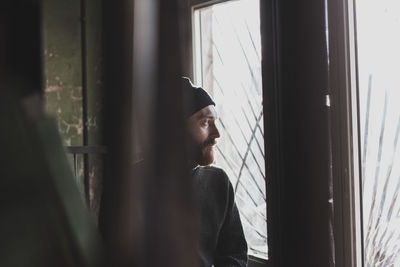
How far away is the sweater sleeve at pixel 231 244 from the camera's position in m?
1.45

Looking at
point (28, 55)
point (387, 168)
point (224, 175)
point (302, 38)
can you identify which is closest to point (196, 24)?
point (224, 175)

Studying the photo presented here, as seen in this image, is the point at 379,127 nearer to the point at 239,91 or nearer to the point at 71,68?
the point at 239,91

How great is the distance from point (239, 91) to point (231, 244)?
806 millimetres

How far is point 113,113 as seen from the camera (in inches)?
8.4

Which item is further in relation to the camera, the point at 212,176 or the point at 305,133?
the point at 212,176

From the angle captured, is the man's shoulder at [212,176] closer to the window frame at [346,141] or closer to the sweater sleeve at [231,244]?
the sweater sleeve at [231,244]

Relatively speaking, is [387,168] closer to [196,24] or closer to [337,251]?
[337,251]

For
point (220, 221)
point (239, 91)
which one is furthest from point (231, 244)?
point (239, 91)

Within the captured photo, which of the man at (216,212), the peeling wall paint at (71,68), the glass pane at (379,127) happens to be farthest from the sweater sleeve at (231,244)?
the peeling wall paint at (71,68)

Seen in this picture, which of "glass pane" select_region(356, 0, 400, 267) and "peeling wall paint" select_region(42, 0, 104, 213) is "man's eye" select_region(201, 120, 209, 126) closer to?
"glass pane" select_region(356, 0, 400, 267)

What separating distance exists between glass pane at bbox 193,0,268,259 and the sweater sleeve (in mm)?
455

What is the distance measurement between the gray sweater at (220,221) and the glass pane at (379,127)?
1.48 ft

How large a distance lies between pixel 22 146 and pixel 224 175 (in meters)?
1.42

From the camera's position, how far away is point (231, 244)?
58.4 inches
